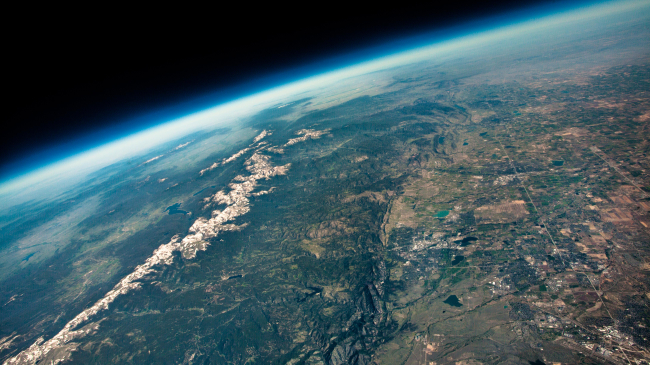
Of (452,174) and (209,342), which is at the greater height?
(452,174)

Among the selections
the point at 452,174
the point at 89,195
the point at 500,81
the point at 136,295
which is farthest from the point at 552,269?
the point at 89,195

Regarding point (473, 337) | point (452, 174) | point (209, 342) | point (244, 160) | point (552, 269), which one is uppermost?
point (244, 160)

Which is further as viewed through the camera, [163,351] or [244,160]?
[244,160]

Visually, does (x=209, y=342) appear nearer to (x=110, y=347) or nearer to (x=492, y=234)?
(x=110, y=347)

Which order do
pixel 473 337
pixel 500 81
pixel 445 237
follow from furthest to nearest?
pixel 500 81 → pixel 445 237 → pixel 473 337

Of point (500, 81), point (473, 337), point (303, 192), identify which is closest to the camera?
point (473, 337)

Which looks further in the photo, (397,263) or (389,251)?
(389,251)
